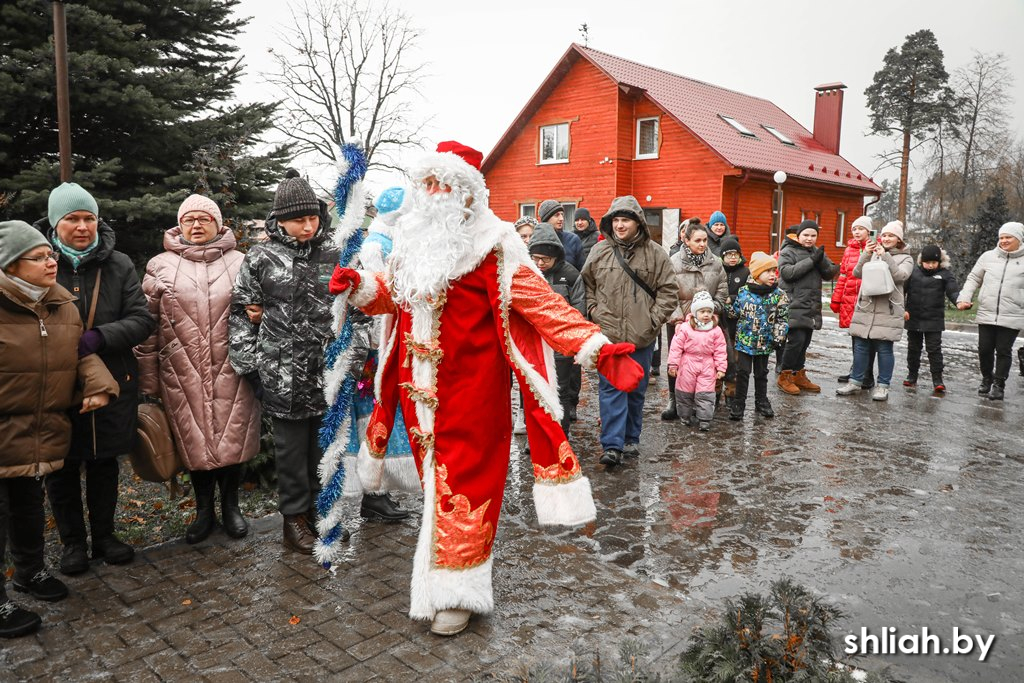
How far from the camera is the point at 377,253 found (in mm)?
4254

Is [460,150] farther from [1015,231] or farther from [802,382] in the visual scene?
[1015,231]

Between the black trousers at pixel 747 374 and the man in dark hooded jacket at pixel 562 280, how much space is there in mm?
1984

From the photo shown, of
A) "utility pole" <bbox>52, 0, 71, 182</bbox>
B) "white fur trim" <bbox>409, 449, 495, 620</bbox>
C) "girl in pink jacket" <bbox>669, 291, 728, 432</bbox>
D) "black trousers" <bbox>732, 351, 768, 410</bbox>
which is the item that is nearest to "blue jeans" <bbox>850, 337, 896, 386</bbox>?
"black trousers" <bbox>732, 351, 768, 410</bbox>

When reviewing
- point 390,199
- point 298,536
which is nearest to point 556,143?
point 390,199

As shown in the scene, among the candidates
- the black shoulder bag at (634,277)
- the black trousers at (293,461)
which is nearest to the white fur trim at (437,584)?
the black trousers at (293,461)

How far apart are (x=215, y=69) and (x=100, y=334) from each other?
5384 mm

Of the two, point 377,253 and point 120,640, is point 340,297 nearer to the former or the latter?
point 377,253

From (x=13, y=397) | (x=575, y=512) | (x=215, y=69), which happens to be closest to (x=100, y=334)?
(x=13, y=397)

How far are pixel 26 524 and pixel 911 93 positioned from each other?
132ft

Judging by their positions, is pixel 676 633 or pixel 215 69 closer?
pixel 676 633

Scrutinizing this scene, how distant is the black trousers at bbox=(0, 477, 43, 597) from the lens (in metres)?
3.59

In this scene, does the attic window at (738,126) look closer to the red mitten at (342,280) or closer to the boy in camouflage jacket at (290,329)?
the boy in camouflage jacket at (290,329)

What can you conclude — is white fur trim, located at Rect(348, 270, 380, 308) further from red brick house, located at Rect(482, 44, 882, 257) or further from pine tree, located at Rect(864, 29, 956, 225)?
pine tree, located at Rect(864, 29, 956, 225)

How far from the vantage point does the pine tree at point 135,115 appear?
6250 mm
